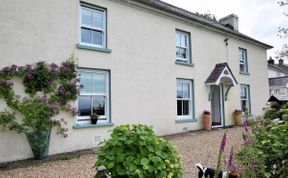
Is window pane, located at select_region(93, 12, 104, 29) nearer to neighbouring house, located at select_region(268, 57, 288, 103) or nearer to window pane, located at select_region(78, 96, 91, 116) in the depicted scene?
window pane, located at select_region(78, 96, 91, 116)

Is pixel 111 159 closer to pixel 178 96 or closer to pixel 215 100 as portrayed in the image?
pixel 178 96

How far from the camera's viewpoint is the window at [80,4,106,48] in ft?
31.5

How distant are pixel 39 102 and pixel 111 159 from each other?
5642mm

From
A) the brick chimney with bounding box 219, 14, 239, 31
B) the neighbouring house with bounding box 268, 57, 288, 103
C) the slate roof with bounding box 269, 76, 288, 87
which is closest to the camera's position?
the brick chimney with bounding box 219, 14, 239, 31

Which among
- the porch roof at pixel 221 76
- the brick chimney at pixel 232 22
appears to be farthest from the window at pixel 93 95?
the brick chimney at pixel 232 22

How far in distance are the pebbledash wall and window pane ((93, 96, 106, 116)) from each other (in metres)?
0.37

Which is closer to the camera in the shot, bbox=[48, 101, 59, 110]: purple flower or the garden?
the garden

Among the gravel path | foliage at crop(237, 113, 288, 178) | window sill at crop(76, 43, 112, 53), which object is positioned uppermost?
window sill at crop(76, 43, 112, 53)

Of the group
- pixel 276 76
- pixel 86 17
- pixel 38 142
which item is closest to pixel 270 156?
pixel 38 142

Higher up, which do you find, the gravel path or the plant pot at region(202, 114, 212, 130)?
the plant pot at region(202, 114, 212, 130)

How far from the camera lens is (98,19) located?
10.1m

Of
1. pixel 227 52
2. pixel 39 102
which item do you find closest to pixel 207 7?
pixel 227 52

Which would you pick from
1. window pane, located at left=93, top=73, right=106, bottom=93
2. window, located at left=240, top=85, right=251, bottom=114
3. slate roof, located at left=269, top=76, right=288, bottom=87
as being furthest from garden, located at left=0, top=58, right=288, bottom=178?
slate roof, located at left=269, top=76, right=288, bottom=87

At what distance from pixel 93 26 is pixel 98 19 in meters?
0.45
